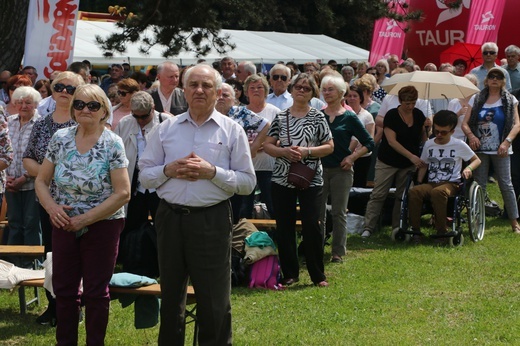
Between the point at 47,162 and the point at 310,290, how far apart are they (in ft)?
10.2

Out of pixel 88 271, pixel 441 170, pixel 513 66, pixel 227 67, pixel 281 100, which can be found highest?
pixel 513 66

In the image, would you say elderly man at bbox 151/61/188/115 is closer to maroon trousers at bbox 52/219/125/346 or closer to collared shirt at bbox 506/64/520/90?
maroon trousers at bbox 52/219/125/346

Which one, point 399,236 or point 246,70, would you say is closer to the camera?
point 399,236

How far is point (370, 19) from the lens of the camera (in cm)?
1689

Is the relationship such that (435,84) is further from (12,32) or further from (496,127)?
(12,32)

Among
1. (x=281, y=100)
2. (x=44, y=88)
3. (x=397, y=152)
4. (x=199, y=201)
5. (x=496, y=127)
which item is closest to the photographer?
(x=199, y=201)

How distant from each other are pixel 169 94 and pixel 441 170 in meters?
3.27

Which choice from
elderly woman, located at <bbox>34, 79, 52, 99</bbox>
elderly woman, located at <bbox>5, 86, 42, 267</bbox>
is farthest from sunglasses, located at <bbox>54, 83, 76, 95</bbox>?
elderly woman, located at <bbox>34, 79, 52, 99</bbox>

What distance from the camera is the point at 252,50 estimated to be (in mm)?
26344

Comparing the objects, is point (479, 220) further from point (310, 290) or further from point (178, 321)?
point (178, 321)

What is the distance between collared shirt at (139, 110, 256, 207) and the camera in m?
5.48

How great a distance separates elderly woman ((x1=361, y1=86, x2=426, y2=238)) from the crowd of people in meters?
0.02

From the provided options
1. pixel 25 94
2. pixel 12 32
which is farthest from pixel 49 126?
pixel 12 32

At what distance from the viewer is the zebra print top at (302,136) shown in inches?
326
